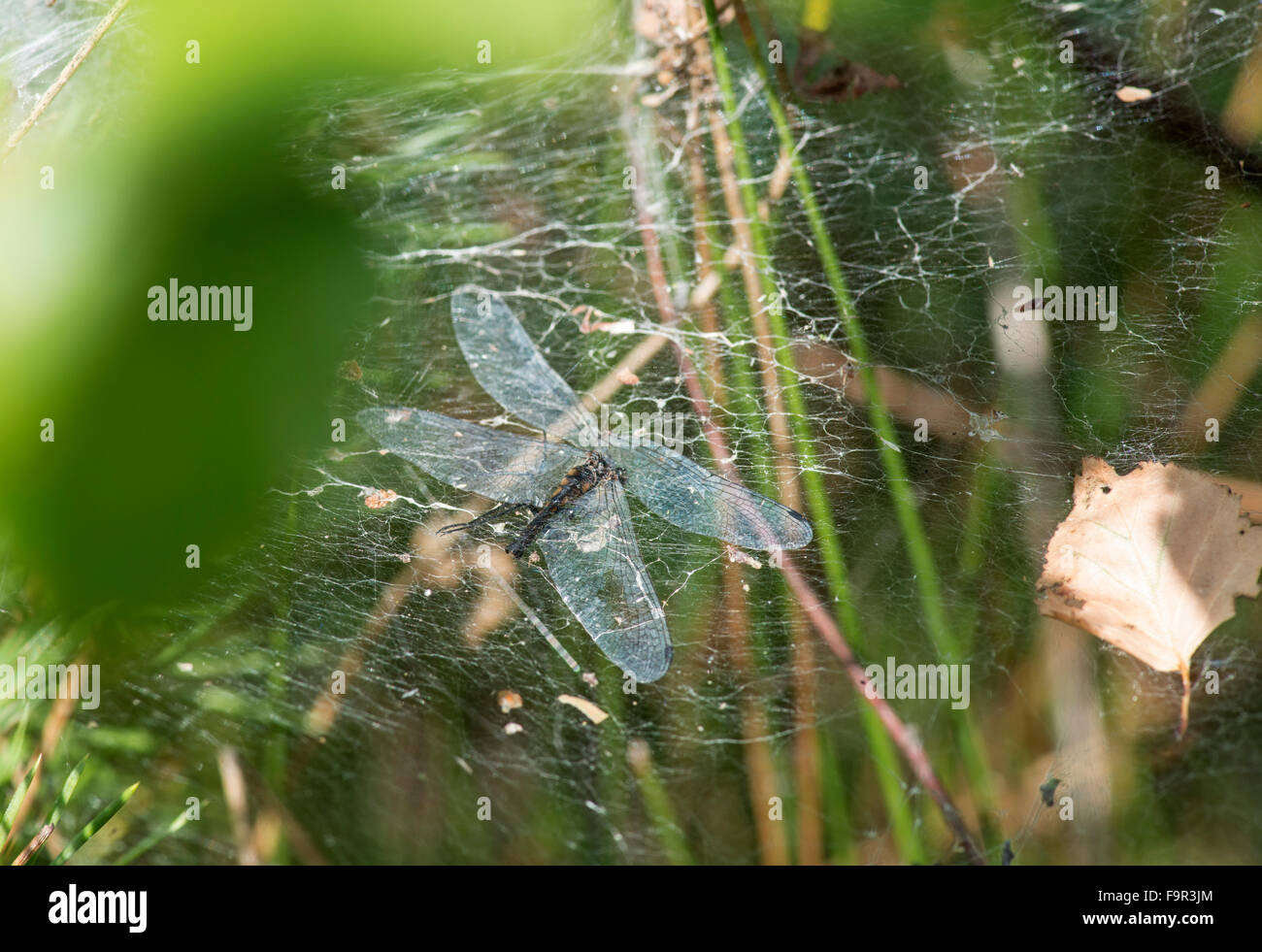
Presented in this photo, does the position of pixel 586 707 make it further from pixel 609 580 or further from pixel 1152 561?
pixel 1152 561

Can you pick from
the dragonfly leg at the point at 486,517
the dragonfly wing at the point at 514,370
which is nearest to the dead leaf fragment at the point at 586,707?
the dragonfly leg at the point at 486,517

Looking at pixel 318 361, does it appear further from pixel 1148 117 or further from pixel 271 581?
pixel 1148 117

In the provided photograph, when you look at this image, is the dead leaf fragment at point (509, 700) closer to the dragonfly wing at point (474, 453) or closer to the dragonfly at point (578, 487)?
the dragonfly at point (578, 487)

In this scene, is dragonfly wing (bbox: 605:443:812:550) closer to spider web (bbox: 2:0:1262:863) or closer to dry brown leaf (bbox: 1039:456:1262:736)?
spider web (bbox: 2:0:1262:863)

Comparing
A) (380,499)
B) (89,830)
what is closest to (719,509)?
(380,499)

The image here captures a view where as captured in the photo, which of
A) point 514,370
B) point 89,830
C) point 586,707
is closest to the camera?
point 89,830

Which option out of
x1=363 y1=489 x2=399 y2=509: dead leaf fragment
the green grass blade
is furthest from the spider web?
the green grass blade

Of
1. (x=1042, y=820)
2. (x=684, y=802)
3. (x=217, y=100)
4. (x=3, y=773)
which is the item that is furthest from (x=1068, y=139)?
(x=3, y=773)
